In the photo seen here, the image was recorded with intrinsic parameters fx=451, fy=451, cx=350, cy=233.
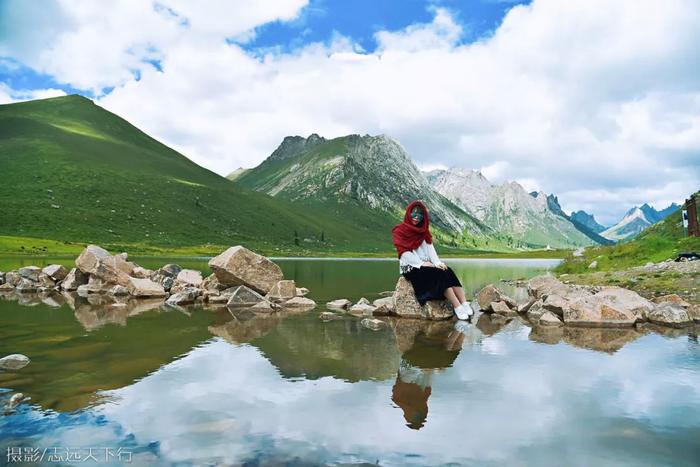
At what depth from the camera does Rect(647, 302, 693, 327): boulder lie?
721 inches

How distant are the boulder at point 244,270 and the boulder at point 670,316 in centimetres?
2046

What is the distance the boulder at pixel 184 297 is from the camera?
26861 millimetres

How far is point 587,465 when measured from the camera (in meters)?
6.24

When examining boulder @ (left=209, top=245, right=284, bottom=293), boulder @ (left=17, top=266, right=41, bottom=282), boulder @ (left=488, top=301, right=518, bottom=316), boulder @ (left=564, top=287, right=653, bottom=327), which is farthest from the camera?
boulder @ (left=17, top=266, right=41, bottom=282)

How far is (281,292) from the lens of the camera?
2780cm

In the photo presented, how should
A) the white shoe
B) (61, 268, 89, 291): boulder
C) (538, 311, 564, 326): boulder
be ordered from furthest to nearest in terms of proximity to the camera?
1. (61, 268, 89, 291): boulder
2. the white shoe
3. (538, 311, 564, 326): boulder

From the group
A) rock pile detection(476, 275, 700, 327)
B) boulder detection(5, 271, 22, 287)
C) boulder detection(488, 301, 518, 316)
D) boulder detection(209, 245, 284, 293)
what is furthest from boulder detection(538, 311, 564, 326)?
boulder detection(5, 271, 22, 287)

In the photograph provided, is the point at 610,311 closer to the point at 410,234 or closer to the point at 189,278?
the point at 410,234

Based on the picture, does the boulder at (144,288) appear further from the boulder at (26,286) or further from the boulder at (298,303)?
the boulder at (298,303)

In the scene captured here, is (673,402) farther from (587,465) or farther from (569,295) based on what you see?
(569,295)

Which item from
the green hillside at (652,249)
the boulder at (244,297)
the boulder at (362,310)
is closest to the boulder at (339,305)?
the boulder at (362,310)

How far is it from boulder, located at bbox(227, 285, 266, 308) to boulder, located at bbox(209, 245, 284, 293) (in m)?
1.01

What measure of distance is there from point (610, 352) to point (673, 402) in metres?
4.72

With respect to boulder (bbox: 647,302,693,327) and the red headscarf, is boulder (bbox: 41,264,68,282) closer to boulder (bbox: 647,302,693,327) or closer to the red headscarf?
the red headscarf
